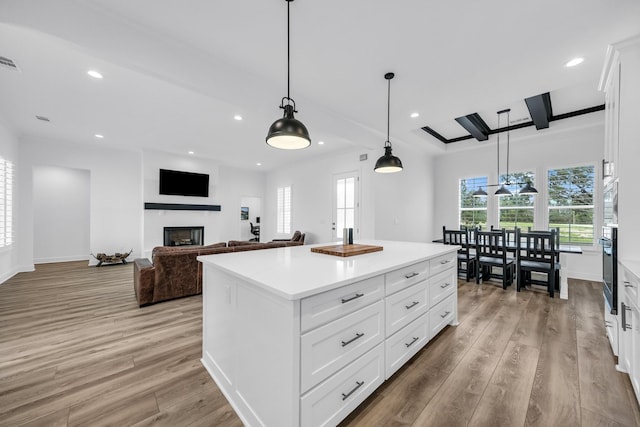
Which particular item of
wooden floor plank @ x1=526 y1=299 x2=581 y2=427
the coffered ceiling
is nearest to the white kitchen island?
wooden floor plank @ x1=526 y1=299 x2=581 y2=427

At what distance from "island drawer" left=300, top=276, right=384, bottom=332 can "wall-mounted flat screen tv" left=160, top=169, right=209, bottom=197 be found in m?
6.60

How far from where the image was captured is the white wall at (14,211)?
442cm

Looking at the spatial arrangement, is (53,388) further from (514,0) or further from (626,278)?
(514,0)

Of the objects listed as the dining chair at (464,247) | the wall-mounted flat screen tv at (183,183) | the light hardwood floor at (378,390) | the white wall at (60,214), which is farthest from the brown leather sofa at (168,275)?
the white wall at (60,214)

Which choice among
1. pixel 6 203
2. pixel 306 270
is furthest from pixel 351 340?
pixel 6 203

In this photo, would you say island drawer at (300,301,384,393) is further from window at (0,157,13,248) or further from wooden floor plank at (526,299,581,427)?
window at (0,157,13,248)

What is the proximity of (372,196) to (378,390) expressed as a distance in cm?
388

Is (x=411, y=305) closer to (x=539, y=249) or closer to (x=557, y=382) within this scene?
(x=557, y=382)

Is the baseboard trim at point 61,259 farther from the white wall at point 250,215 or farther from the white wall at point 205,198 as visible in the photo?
the white wall at point 250,215

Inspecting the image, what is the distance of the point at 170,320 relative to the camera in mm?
2926

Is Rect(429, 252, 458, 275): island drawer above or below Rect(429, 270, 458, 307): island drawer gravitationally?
above

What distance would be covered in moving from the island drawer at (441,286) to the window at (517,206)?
372cm

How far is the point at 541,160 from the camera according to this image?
514 centimetres

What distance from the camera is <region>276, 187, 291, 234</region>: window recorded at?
7.72 meters
